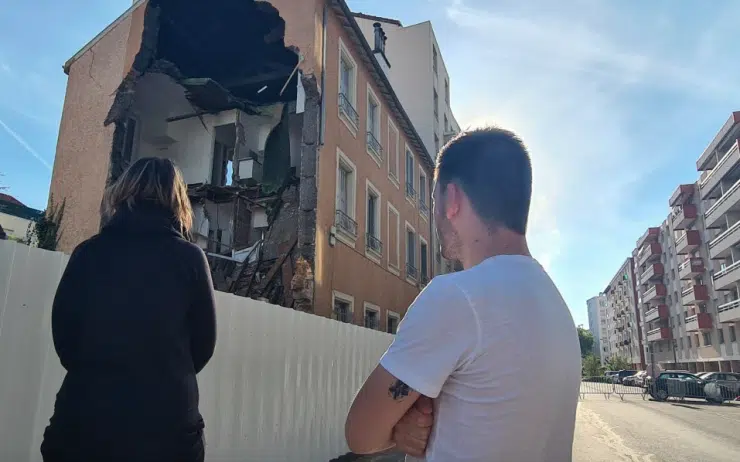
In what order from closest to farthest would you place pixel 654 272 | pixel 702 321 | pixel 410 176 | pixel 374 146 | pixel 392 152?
pixel 374 146, pixel 392 152, pixel 410 176, pixel 702 321, pixel 654 272

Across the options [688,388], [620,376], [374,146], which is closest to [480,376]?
[374,146]

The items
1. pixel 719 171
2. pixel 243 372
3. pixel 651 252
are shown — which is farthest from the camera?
pixel 651 252

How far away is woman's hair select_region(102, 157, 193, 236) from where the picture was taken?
2135 millimetres

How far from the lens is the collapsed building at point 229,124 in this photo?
44.5 ft

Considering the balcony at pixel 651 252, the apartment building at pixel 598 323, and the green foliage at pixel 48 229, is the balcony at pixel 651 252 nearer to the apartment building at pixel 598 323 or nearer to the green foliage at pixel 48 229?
the apartment building at pixel 598 323

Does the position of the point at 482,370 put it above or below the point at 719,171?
below

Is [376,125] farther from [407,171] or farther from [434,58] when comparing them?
[434,58]

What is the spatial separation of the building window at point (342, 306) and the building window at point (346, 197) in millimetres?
1545

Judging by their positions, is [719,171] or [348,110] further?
[719,171]

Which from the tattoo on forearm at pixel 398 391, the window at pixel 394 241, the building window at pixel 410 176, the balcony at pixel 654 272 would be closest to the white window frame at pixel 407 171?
the building window at pixel 410 176

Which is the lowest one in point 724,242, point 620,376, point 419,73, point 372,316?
point 620,376

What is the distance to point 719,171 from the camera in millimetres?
41156

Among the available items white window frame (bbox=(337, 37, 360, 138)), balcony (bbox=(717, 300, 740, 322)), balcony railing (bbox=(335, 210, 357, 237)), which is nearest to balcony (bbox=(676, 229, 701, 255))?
balcony (bbox=(717, 300, 740, 322))

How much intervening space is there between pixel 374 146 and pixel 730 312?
3608 cm
